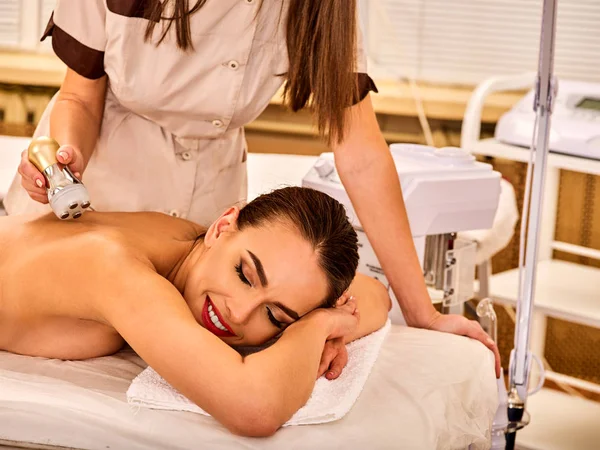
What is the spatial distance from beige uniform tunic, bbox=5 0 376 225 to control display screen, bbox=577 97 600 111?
135 centimetres

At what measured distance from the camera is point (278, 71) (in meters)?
1.80

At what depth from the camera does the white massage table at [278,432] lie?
1303 mm

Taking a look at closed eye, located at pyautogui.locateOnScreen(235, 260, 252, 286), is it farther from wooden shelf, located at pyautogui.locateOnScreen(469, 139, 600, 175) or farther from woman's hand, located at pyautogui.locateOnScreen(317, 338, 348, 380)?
wooden shelf, located at pyautogui.locateOnScreen(469, 139, 600, 175)

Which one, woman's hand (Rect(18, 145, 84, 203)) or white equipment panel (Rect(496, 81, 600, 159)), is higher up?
woman's hand (Rect(18, 145, 84, 203))

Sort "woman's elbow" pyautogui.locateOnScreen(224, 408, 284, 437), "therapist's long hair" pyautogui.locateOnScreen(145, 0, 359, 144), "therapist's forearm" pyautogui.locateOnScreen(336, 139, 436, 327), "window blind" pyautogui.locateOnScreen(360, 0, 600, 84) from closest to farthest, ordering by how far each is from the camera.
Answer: "woman's elbow" pyautogui.locateOnScreen(224, 408, 284, 437) < "therapist's long hair" pyautogui.locateOnScreen(145, 0, 359, 144) < "therapist's forearm" pyautogui.locateOnScreen(336, 139, 436, 327) < "window blind" pyautogui.locateOnScreen(360, 0, 600, 84)

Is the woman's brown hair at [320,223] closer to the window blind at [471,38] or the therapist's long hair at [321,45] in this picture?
the therapist's long hair at [321,45]

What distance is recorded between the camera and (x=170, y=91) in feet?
5.76

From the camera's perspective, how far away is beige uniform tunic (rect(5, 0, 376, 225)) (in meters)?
1.74

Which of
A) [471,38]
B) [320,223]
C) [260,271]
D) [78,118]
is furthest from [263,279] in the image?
[471,38]

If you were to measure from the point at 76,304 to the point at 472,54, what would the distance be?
8.65ft

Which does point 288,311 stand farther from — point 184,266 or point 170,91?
point 170,91

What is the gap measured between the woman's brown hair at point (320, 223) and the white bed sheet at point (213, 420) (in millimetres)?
174

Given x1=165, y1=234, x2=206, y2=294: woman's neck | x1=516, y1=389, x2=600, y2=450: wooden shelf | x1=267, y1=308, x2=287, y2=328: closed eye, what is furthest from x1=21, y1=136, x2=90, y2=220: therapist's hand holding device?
x1=516, y1=389, x2=600, y2=450: wooden shelf

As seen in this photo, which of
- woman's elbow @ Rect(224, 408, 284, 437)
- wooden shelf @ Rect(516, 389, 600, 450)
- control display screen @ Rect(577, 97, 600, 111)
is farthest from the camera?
control display screen @ Rect(577, 97, 600, 111)
